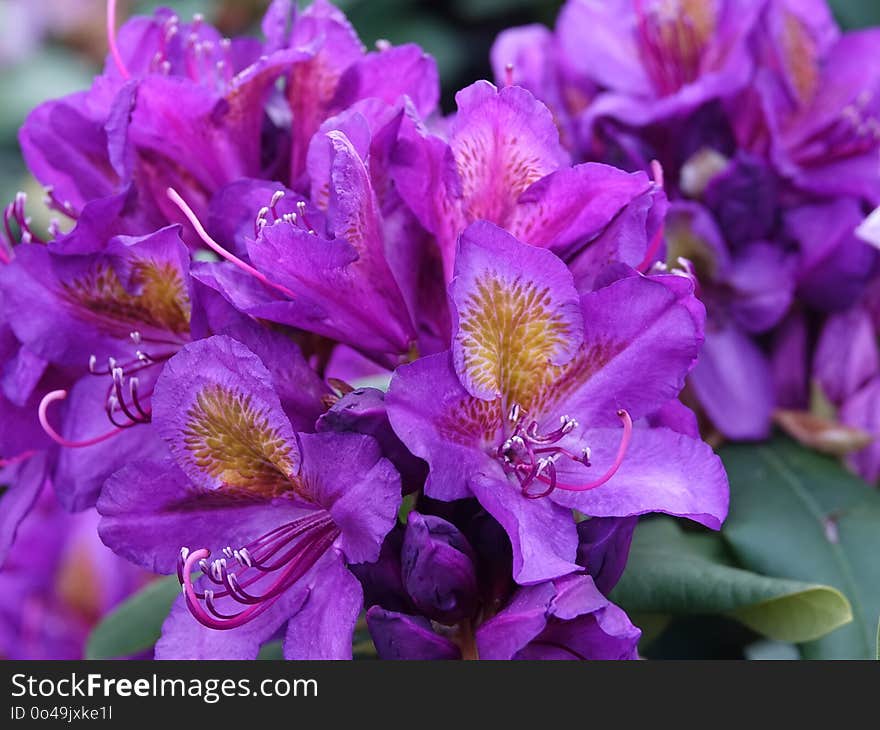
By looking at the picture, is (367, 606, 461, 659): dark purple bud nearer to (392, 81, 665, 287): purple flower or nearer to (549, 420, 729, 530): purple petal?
(549, 420, 729, 530): purple petal

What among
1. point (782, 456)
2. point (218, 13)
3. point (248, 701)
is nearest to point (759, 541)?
point (782, 456)

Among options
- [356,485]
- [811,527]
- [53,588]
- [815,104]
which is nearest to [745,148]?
[815,104]

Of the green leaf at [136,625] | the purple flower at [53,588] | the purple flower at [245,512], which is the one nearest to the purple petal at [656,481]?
the purple flower at [245,512]

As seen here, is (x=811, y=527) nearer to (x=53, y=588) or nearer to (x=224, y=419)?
(x=224, y=419)

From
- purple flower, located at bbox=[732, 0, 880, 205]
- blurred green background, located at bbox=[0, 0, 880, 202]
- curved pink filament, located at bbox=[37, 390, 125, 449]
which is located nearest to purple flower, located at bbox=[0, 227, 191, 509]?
curved pink filament, located at bbox=[37, 390, 125, 449]

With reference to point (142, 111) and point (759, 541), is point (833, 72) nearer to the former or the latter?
point (759, 541)

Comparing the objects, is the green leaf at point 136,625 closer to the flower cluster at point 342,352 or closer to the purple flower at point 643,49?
the flower cluster at point 342,352
